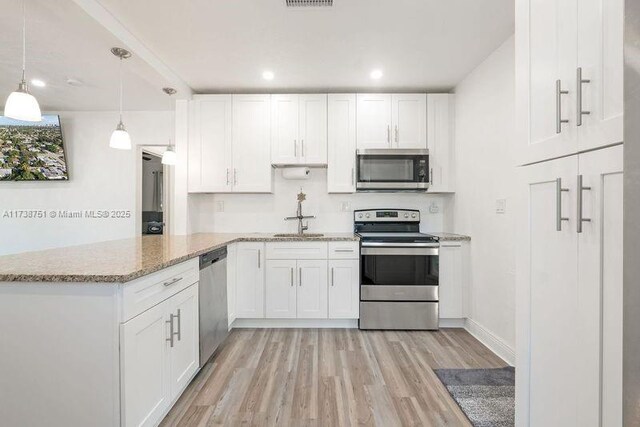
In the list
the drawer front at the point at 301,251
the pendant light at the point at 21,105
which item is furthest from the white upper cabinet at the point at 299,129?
the pendant light at the point at 21,105

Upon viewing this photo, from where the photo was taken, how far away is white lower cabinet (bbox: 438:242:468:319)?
309cm

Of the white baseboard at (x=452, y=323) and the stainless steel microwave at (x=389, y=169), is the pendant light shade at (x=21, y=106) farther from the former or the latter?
the white baseboard at (x=452, y=323)

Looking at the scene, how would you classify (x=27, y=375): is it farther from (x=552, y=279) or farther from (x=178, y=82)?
(x=178, y=82)

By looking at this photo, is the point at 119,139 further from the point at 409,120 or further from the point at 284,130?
the point at 409,120

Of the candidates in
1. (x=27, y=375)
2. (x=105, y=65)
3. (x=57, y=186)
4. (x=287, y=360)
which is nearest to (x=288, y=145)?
(x=105, y=65)

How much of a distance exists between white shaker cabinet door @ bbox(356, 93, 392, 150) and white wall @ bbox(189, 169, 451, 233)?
2.00 ft

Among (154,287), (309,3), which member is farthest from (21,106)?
(309,3)

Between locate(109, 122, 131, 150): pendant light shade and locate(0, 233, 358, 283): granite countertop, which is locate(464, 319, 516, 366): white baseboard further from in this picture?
locate(109, 122, 131, 150): pendant light shade

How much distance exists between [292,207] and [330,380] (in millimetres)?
2041

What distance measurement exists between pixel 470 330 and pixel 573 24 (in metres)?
2.80

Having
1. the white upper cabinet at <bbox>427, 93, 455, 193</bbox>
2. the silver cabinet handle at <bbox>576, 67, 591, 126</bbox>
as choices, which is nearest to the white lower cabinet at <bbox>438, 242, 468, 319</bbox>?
the white upper cabinet at <bbox>427, 93, 455, 193</bbox>

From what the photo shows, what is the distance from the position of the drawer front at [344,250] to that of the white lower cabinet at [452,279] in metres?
0.85

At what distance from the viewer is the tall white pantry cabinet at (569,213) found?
822 mm

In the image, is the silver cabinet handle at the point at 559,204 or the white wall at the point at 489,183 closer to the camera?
the silver cabinet handle at the point at 559,204
